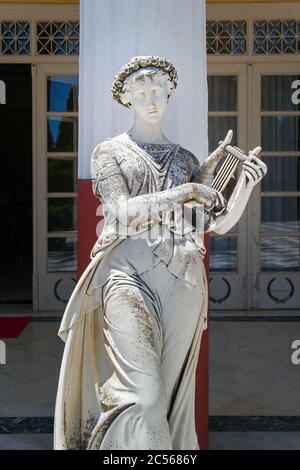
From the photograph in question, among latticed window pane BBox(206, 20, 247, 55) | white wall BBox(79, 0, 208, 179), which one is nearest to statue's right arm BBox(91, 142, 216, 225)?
white wall BBox(79, 0, 208, 179)

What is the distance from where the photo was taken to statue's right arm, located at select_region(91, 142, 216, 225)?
2625 millimetres

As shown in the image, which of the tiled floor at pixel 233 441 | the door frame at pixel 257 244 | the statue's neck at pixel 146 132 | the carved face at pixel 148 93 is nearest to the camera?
the carved face at pixel 148 93

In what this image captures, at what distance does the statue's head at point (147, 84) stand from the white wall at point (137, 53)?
0.62 meters

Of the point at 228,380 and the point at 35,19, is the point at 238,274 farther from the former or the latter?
the point at 35,19

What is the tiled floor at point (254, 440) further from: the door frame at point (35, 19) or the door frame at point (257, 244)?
the door frame at point (35, 19)

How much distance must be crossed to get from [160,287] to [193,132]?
3.29ft

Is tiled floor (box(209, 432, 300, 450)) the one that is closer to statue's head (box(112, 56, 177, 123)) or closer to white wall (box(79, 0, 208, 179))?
white wall (box(79, 0, 208, 179))

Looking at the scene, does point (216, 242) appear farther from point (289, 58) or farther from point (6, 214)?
point (6, 214)

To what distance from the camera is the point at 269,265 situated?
7559mm

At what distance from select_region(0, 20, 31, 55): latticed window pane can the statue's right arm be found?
194 inches

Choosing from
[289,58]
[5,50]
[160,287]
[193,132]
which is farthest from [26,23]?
[160,287]

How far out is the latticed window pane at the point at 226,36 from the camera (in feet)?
24.0

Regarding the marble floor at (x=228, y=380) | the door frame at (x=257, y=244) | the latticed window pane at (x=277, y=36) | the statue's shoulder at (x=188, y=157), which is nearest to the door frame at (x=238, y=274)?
the door frame at (x=257, y=244)

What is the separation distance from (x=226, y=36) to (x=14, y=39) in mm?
2065
